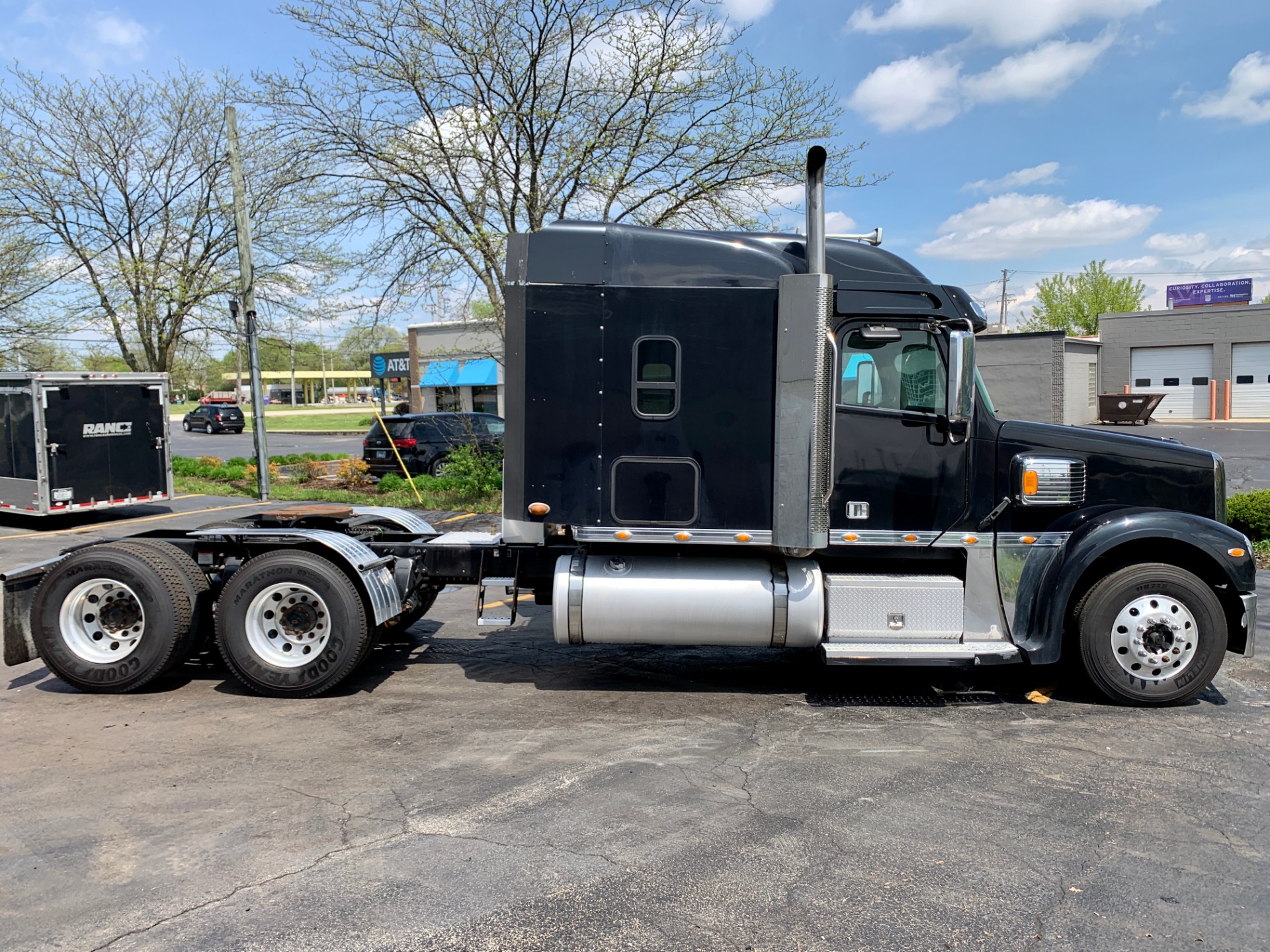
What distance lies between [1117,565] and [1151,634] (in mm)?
479

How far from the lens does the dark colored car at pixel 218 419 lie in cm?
4897

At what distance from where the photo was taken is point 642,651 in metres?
7.52

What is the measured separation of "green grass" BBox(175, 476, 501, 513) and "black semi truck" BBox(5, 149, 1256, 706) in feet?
29.0

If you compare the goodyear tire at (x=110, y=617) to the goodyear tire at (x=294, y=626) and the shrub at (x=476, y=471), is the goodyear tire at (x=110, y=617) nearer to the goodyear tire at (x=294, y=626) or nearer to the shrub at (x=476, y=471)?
the goodyear tire at (x=294, y=626)

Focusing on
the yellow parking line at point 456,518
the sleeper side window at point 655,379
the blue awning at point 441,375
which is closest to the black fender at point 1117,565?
the sleeper side window at point 655,379

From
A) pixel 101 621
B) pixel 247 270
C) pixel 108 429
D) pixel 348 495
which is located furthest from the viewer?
pixel 348 495

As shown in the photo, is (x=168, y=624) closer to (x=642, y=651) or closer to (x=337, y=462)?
(x=642, y=651)

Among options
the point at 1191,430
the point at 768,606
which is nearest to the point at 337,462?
the point at 768,606

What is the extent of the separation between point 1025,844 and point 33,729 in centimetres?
572

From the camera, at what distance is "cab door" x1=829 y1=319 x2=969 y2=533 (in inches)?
235

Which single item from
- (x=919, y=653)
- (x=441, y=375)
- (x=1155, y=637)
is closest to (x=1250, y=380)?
(x=441, y=375)

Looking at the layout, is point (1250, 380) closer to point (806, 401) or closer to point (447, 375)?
point (447, 375)

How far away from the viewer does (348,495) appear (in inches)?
700

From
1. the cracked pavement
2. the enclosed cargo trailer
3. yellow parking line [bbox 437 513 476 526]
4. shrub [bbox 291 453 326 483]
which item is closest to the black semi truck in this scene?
the cracked pavement
